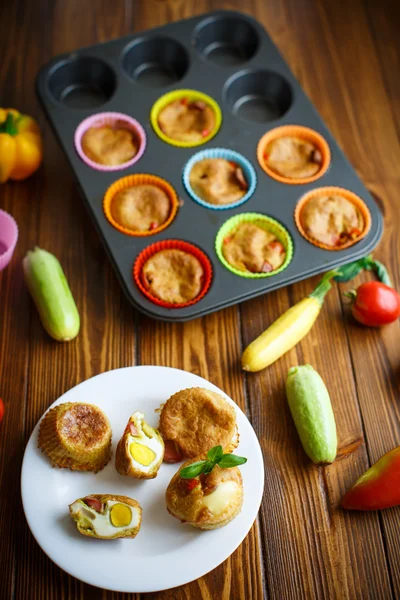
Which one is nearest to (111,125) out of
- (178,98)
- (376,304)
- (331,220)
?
(178,98)

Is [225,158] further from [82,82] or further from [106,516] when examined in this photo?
[106,516]

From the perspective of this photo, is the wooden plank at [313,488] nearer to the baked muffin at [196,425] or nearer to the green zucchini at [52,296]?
the baked muffin at [196,425]

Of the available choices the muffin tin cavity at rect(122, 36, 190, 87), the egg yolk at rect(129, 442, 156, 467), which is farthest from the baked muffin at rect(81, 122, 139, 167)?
the egg yolk at rect(129, 442, 156, 467)

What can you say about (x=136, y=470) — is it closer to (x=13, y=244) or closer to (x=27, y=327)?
(x=27, y=327)

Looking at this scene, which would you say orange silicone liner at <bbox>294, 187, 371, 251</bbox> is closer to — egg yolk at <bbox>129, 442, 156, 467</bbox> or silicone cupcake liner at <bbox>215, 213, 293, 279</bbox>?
silicone cupcake liner at <bbox>215, 213, 293, 279</bbox>

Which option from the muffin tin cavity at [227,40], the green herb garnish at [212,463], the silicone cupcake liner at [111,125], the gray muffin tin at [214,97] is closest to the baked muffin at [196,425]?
the green herb garnish at [212,463]
